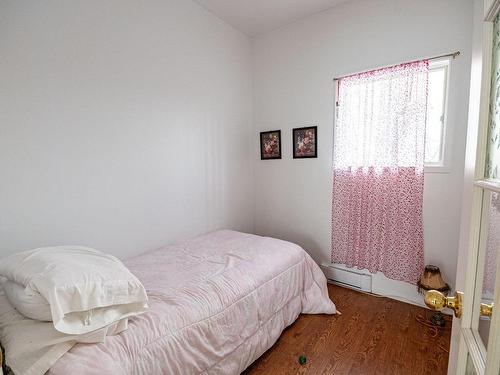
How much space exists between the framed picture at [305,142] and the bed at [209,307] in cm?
109

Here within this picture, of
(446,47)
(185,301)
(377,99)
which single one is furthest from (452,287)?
(185,301)

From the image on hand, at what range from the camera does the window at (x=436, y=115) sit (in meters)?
2.09

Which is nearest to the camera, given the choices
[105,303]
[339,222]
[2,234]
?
[105,303]

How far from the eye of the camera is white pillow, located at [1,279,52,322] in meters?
0.95

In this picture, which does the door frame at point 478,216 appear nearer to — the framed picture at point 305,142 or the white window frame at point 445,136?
the white window frame at point 445,136

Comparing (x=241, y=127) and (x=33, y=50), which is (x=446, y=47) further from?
(x=33, y=50)

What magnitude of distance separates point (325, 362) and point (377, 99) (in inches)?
85.5

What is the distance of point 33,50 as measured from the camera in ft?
4.99

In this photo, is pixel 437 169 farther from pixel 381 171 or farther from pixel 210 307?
pixel 210 307

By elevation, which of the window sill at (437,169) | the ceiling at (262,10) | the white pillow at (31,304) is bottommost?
the white pillow at (31,304)

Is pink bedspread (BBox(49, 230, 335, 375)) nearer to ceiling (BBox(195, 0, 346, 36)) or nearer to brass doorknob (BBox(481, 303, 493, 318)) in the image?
brass doorknob (BBox(481, 303, 493, 318))

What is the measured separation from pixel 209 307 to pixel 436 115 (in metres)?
2.37

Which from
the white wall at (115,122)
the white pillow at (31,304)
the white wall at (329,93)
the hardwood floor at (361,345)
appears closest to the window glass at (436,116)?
the white wall at (329,93)

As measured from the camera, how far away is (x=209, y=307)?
4.52ft
